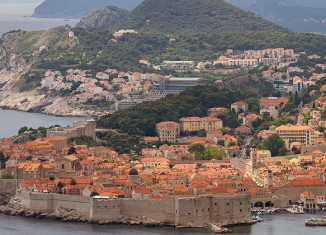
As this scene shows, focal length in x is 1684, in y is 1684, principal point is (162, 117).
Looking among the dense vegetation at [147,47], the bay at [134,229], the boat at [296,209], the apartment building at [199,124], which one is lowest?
the bay at [134,229]

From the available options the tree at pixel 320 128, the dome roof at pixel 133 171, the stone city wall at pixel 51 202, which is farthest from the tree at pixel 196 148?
the stone city wall at pixel 51 202

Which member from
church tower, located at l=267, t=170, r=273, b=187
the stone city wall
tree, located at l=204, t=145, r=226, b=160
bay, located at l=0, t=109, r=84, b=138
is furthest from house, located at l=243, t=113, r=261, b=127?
the stone city wall

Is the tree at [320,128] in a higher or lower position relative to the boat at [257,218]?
higher

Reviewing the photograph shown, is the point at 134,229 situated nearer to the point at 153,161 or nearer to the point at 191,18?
the point at 153,161

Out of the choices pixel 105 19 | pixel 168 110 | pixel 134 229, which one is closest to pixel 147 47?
pixel 105 19

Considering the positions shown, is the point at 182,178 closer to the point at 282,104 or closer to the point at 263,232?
the point at 263,232

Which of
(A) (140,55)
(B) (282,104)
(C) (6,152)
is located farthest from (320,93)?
(A) (140,55)

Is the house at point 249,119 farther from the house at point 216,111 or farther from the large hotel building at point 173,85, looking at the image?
the large hotel building at point 173,85
